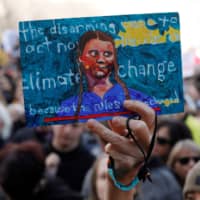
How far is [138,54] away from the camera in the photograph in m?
2.95

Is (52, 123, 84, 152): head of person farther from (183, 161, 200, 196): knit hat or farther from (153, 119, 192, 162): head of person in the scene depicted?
(183, 161, 200, 196): knit hat

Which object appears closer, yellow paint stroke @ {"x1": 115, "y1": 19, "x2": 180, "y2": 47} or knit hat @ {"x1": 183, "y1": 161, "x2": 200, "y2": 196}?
yellow paint stroke @ {"x1": 115, "y1": 19, "x2": 180, "y2": 47}

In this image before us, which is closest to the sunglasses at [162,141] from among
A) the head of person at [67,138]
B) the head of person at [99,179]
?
the head of person at [67,138]

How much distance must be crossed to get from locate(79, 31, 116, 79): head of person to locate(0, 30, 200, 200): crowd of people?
6.3 inches

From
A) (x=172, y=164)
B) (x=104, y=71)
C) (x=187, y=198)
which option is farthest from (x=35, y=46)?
(x=172, y=164)

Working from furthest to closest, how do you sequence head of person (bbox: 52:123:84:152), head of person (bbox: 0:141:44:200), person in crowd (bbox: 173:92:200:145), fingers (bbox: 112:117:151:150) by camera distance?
person in crowd (bbox: 173:92:200:145) → head of person (bbox: 52:123:84:152) → head of person (bbox: 0:141:44:200) → fingers (bbox: 112:117:151:150)

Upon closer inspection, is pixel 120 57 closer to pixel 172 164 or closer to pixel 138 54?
pixel 138 54

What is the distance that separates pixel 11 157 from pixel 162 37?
1976 millimetres

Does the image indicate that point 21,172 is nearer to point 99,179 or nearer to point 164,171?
point 99,179

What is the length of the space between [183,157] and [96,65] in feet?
8.26

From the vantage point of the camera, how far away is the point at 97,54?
2930 mm

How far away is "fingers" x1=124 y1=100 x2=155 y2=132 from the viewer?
2885mm

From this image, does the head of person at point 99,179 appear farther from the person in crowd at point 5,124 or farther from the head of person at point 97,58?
the person in crowd at point 5,124

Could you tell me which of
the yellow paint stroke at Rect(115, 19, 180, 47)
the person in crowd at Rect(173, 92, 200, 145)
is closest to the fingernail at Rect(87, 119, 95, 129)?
the yellow paint stroke at Rect(115, 19, 180, 47)
